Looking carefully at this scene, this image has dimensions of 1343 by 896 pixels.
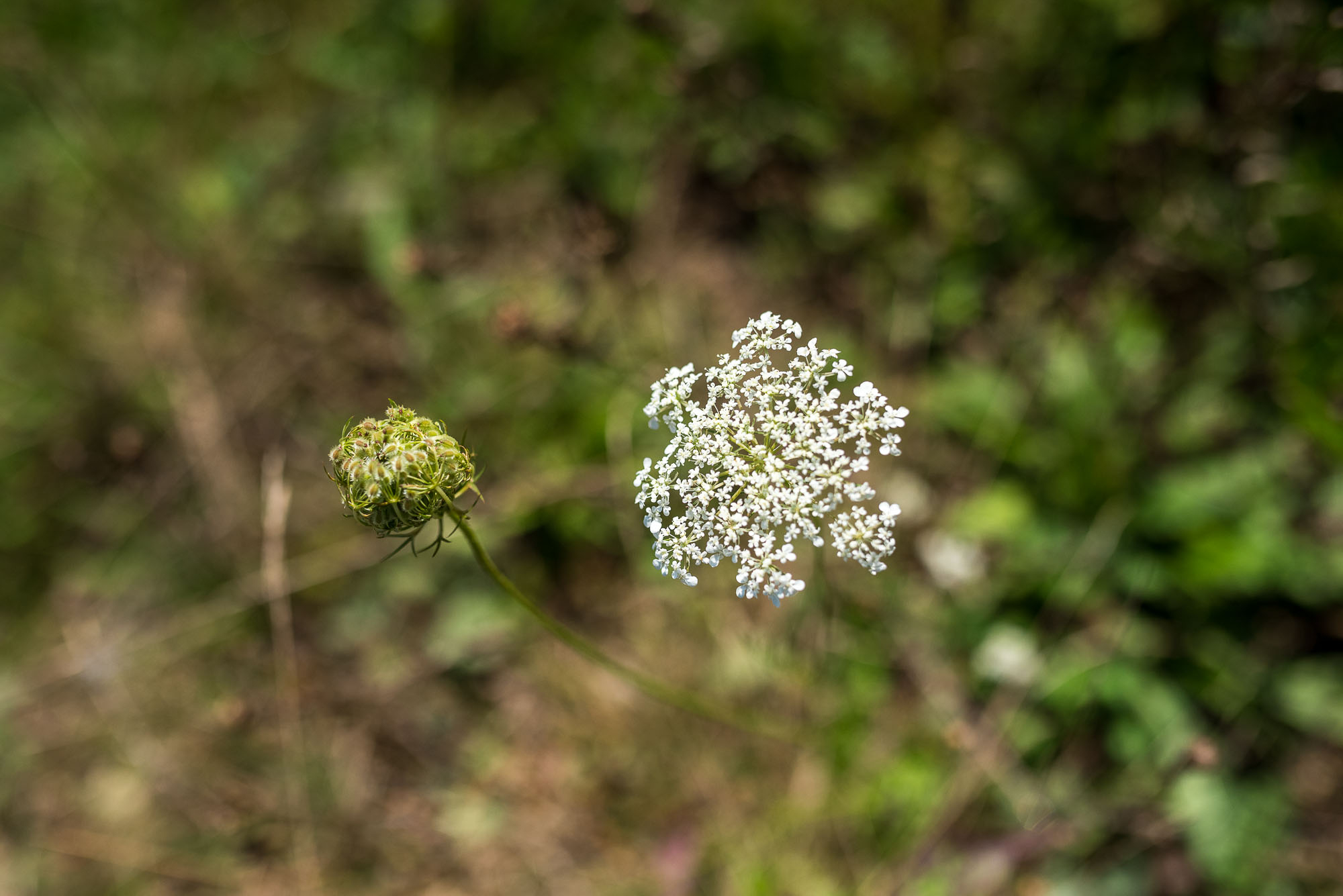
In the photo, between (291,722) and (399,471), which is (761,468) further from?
(291,722)

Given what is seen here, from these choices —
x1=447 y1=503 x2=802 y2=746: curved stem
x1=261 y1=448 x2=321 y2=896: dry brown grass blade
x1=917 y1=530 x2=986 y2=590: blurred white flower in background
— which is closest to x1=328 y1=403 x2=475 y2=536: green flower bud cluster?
x1=447 y1=503 x2=802 y2=746: curved stem

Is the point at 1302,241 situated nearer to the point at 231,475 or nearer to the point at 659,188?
the point at 659,188

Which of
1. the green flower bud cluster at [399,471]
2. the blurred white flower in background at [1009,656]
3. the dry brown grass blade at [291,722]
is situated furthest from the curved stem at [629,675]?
the dry brown grass blade at [291,722]

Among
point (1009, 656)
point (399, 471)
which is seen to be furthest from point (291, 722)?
point (1009, 656)

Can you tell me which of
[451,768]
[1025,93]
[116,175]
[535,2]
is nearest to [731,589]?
[451,768]

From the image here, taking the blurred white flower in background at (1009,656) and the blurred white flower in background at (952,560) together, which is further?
the blurred white flower in background at (952,560)

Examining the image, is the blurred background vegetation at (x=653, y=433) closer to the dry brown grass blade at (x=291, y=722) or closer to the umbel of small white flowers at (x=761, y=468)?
the dry brown grass blade at (x=291, y=722)
